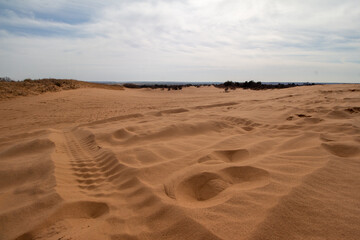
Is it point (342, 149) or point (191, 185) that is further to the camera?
point (342, 149)

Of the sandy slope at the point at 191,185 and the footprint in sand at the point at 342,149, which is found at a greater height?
the footprint in sand at the point at 342,149

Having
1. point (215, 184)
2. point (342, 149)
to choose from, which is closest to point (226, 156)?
point (215, 184)

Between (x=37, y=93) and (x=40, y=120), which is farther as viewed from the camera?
(x=37, y=93)

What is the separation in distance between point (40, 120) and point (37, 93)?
517 cm

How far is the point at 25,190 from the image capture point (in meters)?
1.96

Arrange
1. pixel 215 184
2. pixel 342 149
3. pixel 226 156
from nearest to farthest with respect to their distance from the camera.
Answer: pixel 215 184
pixel 342 149
pixel 226 156

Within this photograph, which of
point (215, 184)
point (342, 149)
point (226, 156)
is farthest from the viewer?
point (226, 156)

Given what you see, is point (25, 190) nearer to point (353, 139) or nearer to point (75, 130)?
point (75, 130)

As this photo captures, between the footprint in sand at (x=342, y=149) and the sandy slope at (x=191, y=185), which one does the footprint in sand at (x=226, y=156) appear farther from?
the footprint in sand at (x=342, y=149)

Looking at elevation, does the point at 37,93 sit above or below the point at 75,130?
above

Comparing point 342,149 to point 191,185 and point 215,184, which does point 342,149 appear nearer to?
point 215,184

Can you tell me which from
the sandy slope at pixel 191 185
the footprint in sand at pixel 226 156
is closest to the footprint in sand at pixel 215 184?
the sandy slope at pixel 191 185

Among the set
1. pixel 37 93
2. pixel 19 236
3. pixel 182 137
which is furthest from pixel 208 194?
pixel 37 93

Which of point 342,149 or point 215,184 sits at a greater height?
point 342,149
